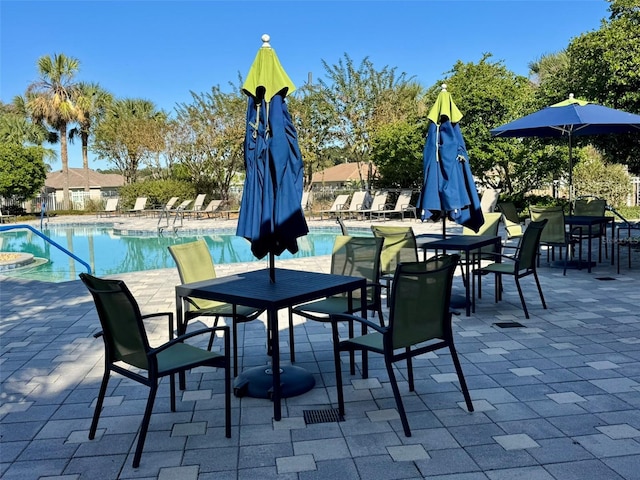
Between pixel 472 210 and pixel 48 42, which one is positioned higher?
pixel 48 42

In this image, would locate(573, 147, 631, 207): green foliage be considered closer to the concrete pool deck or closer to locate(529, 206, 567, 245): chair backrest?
locate(529, 206, 567, 245): chair backrest

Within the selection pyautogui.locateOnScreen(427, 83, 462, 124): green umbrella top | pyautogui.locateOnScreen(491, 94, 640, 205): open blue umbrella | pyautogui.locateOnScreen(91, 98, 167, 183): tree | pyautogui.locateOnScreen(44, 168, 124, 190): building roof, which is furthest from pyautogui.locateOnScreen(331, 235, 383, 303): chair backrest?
pyautogui.locateOnScreen(44, 168, 124, 190): building roof

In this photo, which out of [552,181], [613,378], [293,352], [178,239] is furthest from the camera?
[552,181]

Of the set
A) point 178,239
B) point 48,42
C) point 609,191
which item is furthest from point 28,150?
point 609,191

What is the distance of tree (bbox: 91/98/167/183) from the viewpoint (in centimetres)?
2742

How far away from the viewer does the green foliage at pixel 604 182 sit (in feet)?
59.0

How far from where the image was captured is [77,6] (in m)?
12.5

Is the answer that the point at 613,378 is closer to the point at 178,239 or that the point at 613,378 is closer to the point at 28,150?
the point at 178,239

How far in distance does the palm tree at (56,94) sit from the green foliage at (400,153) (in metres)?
16.7

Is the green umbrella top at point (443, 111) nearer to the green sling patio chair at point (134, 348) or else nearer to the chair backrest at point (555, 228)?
the chair backrest at point (555, 228)

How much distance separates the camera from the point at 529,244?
5.59m

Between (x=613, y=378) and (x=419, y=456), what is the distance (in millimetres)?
1796

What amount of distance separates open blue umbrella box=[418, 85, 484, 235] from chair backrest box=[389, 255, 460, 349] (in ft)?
8.97

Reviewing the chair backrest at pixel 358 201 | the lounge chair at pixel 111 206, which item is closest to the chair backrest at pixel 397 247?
the chair backrest at pixel 358 201
